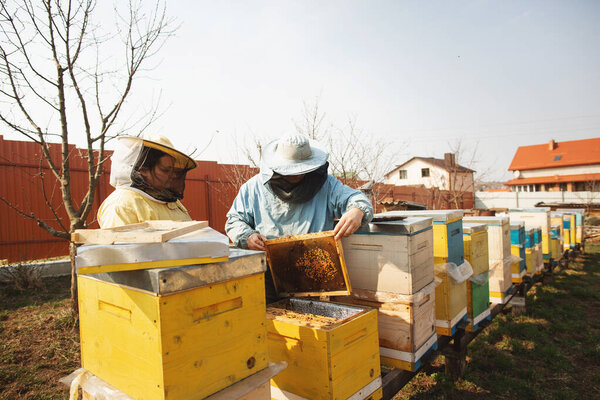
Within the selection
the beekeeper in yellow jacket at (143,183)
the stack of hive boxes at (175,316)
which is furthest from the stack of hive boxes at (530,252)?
the stack of hive boxes at (175,316)

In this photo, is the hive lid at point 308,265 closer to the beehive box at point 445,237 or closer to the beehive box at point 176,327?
the beehive box at point 176,327

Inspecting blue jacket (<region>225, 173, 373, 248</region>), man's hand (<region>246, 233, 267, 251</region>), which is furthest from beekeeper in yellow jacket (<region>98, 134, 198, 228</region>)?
man's hand (<region>246, 233, 267, 251</region>)

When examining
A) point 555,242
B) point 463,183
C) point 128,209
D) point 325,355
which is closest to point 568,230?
point 555,242

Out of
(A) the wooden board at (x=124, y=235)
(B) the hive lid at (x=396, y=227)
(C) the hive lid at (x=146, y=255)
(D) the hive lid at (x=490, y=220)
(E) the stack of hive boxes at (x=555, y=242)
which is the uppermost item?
(A) the wooden board at (x=124, y=235)

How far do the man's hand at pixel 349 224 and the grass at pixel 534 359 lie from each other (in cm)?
164

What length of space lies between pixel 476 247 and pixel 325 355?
2.33 metres

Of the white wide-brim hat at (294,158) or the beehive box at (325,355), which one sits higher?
the white wide-brim hat at (294,158)

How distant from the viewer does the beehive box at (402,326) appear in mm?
2023

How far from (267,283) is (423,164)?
38.3 m

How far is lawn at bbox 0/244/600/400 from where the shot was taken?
332cm

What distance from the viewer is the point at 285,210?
254cm

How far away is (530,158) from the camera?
40.0 metres

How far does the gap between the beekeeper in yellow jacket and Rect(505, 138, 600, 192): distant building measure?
3878 cm

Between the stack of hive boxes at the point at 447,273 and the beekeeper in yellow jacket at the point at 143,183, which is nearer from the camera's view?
the beekeeper in yellow jacket at the point at 143,183
